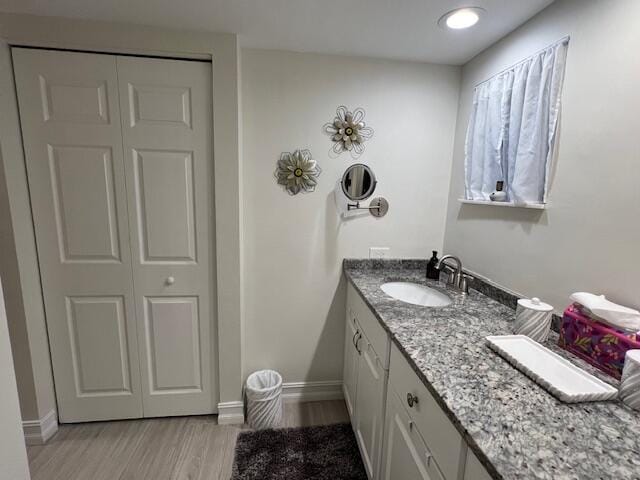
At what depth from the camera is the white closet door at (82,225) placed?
154 centimetres

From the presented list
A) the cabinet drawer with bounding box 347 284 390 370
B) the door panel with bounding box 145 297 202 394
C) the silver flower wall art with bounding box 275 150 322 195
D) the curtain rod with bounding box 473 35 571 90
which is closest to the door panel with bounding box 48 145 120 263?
the door panel with bounding box 145 297 202 394

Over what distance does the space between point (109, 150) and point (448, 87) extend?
2.00 m

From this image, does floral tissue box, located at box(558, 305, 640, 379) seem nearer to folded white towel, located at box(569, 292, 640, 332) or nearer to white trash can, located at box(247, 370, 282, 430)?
folded white towel, located at box(569, 292, 640, 332)

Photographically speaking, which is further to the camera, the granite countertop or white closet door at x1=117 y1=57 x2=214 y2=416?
white closet door at x1=117 y1=57 x2=214 y2=416

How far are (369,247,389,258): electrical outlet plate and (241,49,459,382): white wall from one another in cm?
3

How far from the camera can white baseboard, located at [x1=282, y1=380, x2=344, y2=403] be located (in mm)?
2154

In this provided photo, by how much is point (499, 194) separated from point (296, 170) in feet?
3.62

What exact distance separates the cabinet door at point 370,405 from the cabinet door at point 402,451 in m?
0.08

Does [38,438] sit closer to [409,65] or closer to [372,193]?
[372,193]

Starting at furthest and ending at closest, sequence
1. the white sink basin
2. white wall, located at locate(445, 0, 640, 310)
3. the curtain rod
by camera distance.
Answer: the white sink basin → the curtain rod → white wall, located at locate(445, 0, 640, 310)

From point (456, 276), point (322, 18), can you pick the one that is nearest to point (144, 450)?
point (456, 276)

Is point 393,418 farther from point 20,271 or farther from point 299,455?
point 20,271

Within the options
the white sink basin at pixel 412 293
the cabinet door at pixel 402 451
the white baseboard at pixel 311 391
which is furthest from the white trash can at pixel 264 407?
the white sink basin at pixel 412 293

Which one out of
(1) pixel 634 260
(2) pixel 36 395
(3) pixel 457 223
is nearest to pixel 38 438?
(2) pixel 36 395
